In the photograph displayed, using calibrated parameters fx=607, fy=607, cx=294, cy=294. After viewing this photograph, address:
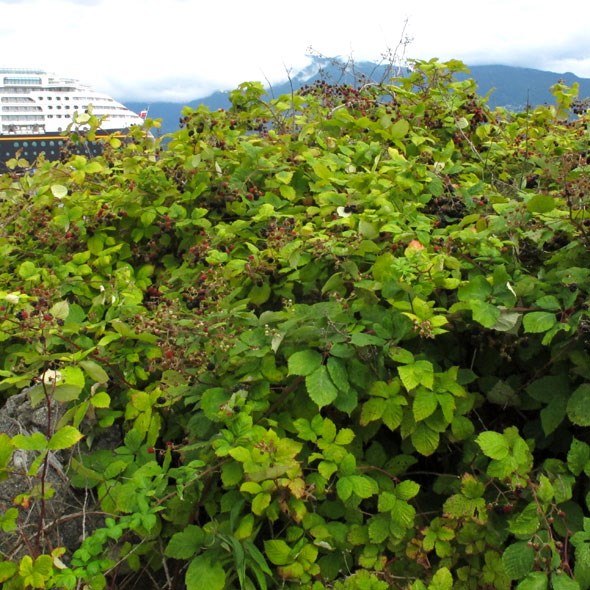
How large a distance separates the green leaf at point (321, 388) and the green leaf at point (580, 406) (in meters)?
0.99

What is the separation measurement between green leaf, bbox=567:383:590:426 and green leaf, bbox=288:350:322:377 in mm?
1076

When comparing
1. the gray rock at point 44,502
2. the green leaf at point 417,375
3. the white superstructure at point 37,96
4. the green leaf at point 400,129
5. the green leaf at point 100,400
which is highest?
the green leaf at point 400,129

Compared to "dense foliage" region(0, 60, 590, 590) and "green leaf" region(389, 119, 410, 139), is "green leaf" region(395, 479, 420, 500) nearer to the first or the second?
"dense foliage" region(0, 60, 590, 590)

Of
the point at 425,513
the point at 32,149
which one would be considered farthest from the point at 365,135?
the point at 32,149

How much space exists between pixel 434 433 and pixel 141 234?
2.63 m

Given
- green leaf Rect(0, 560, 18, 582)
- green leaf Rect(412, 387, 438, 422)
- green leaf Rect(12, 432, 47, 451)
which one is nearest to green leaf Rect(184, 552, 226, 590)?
green leaf Rect(0, 560, 18, 582)

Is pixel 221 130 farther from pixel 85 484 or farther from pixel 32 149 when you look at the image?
pixel 32 149

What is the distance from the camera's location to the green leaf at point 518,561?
7.31ft

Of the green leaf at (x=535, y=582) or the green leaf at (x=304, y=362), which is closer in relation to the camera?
the green leaf at (x=535, y=582)

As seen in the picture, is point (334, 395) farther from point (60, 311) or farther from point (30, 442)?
point (60, 311)

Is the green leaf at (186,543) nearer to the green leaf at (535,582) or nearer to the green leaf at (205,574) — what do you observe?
the green leaf at (205,574)

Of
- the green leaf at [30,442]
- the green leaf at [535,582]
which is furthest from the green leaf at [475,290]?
the green leaf at [30,442]

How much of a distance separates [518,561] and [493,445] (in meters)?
0.43

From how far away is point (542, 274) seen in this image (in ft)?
9.63
